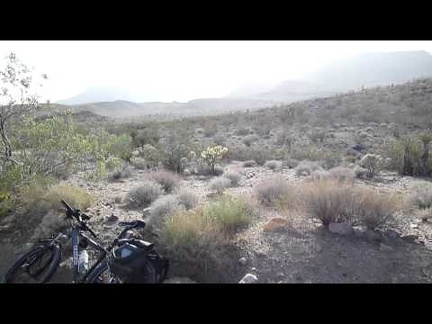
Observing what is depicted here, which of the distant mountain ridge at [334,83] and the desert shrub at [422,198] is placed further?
the distant mountain ridge at [334,83]

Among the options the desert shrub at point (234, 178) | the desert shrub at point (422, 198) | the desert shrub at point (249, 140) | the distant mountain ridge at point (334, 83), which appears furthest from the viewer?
the distant mountain ridge at point (334, 83)

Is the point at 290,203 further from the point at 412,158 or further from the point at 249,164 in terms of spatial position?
the point at 249,164

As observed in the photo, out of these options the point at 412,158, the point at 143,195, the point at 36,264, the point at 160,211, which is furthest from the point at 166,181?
the point at 412,158

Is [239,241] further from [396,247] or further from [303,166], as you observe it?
[303,166]

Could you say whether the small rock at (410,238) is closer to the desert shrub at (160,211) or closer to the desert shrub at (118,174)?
the desert shrub at (160,211)

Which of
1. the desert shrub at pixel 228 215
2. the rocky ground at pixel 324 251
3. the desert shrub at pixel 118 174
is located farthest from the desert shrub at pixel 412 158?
the desert shrub at pixel 118 174

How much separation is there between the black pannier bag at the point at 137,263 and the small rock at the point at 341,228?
2821 mm

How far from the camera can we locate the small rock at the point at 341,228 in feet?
19.3

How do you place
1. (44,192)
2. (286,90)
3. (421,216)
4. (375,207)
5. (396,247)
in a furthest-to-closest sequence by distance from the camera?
(286,90), (44,192), (421,216), (375,207), (396,247)

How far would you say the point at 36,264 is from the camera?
496 centimetres

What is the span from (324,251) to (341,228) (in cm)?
68

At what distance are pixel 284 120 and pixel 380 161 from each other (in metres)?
16.4

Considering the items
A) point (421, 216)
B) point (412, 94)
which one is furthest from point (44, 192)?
point (412, 94)
